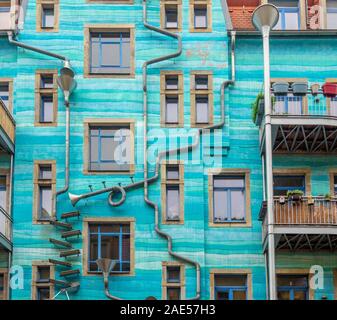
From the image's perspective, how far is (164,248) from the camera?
2427 centimetres

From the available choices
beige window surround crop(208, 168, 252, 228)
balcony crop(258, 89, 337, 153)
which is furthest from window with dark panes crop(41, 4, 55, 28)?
balcony crop(258, 89, 337, 153)

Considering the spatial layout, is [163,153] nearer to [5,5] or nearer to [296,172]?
[296,172]

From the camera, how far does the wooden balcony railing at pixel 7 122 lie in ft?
78.3

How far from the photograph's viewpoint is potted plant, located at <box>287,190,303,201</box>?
23.3 metres

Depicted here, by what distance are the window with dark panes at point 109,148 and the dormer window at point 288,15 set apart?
21.2 ft

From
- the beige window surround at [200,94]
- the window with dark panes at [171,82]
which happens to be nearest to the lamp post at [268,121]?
the beige window surround at [200,94]

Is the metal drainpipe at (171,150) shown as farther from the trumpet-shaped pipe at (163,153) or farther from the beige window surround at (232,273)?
the beige window surround at (232,273)

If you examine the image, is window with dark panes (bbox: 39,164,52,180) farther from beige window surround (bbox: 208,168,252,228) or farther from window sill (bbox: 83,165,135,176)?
beige window surround (bbox: 208,168,252,228)

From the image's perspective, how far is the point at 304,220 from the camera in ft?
76.3

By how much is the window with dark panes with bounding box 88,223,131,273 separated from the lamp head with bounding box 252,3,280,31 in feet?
24.2

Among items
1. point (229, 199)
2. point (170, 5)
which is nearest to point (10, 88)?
point (170, 5)

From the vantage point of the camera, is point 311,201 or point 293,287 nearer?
point 311,201

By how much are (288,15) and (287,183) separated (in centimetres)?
601

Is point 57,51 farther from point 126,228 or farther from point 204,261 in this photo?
point 204,261
